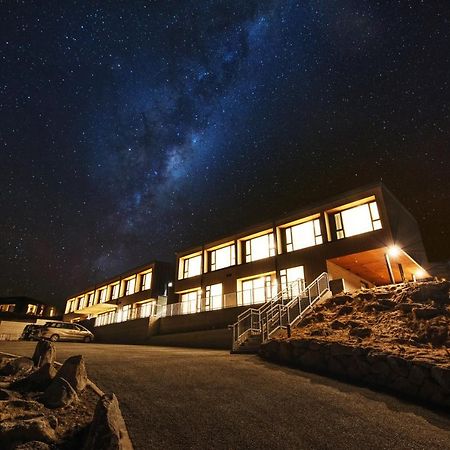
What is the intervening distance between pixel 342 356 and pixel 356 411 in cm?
249

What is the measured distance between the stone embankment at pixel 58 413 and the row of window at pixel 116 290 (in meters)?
28.7

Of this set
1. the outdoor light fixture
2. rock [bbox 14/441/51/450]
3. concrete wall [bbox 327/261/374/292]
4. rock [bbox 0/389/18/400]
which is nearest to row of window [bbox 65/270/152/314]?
concrete wall [bbox 327/261/374/292]

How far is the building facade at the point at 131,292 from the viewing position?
30.1 m

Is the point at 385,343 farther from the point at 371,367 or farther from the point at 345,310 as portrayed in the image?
the point at 345,310

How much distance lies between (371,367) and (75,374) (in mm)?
6787

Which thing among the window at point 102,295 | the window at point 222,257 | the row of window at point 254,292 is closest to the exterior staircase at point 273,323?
the row of window at point 254,292

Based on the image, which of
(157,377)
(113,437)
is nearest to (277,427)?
(113,437)

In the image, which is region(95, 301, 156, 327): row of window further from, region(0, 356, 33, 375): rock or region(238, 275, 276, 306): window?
region(0, 356, 33, 375): rock

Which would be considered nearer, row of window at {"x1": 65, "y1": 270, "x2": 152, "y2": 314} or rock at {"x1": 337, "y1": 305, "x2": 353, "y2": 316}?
rock at {"x1": 337, "y1": 305, "x2": 353, "y2": 316}

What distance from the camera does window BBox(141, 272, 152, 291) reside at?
3456 centimetres

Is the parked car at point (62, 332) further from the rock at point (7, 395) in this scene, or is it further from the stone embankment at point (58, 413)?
the rock at point (7, 395)

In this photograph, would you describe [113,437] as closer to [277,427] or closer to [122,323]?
[277,427]

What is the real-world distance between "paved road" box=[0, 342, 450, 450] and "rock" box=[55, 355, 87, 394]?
2.55ft

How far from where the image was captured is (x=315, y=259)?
792 inches
